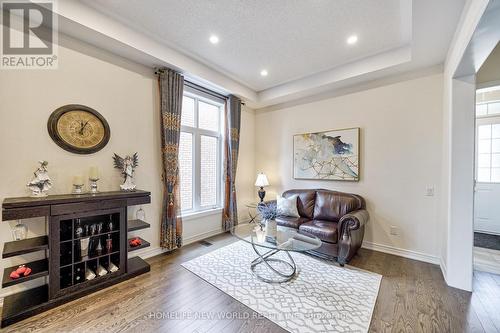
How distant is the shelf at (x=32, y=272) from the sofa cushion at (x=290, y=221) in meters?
2.96

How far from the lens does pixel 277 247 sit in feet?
7.88

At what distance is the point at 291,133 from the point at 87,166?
3.60 metres

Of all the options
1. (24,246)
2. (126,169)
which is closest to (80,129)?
(126,169)

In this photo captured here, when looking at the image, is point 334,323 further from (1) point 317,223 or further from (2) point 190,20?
(2) point 190,20

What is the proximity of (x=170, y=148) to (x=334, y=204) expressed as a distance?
287 centimetres

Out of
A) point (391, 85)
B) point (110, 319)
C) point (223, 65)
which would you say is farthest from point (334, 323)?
point (223, 65)

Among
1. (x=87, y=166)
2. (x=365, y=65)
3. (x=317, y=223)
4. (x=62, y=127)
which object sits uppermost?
(x=365, y=65)

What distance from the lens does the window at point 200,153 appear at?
12.5 feet

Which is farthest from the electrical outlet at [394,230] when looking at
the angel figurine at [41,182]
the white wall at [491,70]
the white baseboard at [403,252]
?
the angel figurine at [41,182]

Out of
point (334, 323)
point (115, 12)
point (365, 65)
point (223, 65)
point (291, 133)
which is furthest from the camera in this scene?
point (291, 133)

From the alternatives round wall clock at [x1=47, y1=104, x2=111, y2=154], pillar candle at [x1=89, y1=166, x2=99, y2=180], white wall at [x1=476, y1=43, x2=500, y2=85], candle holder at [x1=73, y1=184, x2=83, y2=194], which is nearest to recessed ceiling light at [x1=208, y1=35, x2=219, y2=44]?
round wall clock at [x1=47, y1=104, x2=111, y2=154]

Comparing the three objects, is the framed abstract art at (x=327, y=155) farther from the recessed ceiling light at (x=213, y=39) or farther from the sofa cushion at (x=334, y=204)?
the recessed ceiling light at (x=213, y=39)

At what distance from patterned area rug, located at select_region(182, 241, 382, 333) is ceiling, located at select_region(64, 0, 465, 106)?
2922 mm

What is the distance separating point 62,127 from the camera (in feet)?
7.91
